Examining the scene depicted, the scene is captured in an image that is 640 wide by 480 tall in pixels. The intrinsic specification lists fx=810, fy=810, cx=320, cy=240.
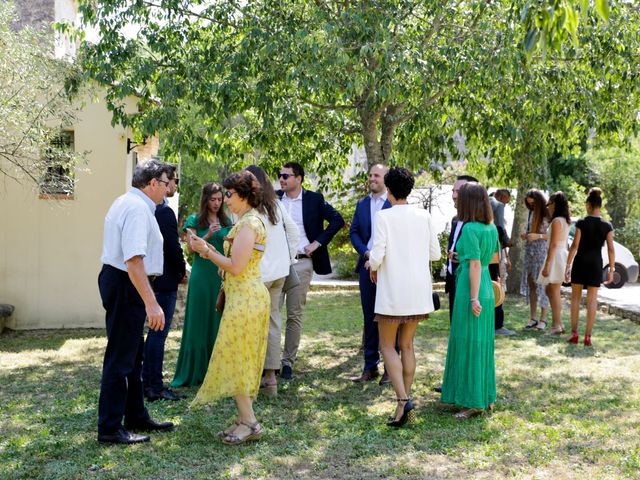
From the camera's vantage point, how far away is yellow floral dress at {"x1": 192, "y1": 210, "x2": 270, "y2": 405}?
5.77 m

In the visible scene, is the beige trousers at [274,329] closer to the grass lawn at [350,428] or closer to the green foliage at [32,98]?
the grass lawn at [350,428]

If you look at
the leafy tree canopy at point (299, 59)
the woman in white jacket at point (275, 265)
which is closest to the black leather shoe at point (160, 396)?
the woman in white jacket at point (275, 265)

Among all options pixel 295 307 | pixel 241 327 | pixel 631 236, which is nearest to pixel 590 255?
pixel 295 307

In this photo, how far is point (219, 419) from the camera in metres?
6.53

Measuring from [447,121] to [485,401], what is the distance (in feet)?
24.6

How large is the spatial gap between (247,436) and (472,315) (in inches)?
83.9

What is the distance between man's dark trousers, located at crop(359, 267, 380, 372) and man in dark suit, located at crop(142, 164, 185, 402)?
1881mm

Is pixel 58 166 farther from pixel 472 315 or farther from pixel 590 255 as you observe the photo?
pixel 590 255

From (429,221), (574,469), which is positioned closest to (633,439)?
(574,469)

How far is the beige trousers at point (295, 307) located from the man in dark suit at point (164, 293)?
1.35 meters

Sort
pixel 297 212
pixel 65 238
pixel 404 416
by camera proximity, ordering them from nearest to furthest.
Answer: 1. pixel 404 416
2. pixel 297 212
3. pixel 65 238

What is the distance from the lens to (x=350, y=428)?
6355 millimetres

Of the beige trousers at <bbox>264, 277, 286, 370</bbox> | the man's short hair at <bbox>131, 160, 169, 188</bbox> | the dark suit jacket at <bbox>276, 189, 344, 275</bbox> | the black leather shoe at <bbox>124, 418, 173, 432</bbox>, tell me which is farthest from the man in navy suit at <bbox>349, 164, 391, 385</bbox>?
the man's short hair at <bbox>131, 160, 169, 188</bbox>

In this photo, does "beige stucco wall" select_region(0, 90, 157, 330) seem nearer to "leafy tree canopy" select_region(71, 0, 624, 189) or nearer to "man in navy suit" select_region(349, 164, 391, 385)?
"leafy tree canopy" select_region(71, 0, 624, 189)
